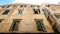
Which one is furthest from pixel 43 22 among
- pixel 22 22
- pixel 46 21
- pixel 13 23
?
pixel 13 23

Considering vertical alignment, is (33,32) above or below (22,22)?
below

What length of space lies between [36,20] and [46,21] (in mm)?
1283

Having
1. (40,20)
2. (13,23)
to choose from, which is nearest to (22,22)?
(13,23)

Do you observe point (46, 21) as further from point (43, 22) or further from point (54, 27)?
point (54, 27)

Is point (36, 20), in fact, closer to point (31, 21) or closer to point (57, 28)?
point (31, 21)

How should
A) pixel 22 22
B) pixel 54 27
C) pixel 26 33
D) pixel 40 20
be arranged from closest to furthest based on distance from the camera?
1. pixel 26 33
2. pixel 54 27
3. pixel 22 22
4. pixel 40 20

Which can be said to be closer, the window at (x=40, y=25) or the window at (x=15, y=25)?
the window at (x=40, y=25)

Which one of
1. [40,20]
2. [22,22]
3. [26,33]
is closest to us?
[26,33]

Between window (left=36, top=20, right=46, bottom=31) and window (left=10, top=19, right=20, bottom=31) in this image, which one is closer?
window (left=36, top=20, right=46, bottom=31)

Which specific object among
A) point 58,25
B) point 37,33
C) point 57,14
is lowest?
point 37,33

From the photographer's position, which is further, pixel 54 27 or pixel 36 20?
pixel 36 20

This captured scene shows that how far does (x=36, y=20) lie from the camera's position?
1424 cm

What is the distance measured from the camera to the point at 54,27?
11570 millimetres

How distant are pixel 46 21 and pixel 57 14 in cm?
164
